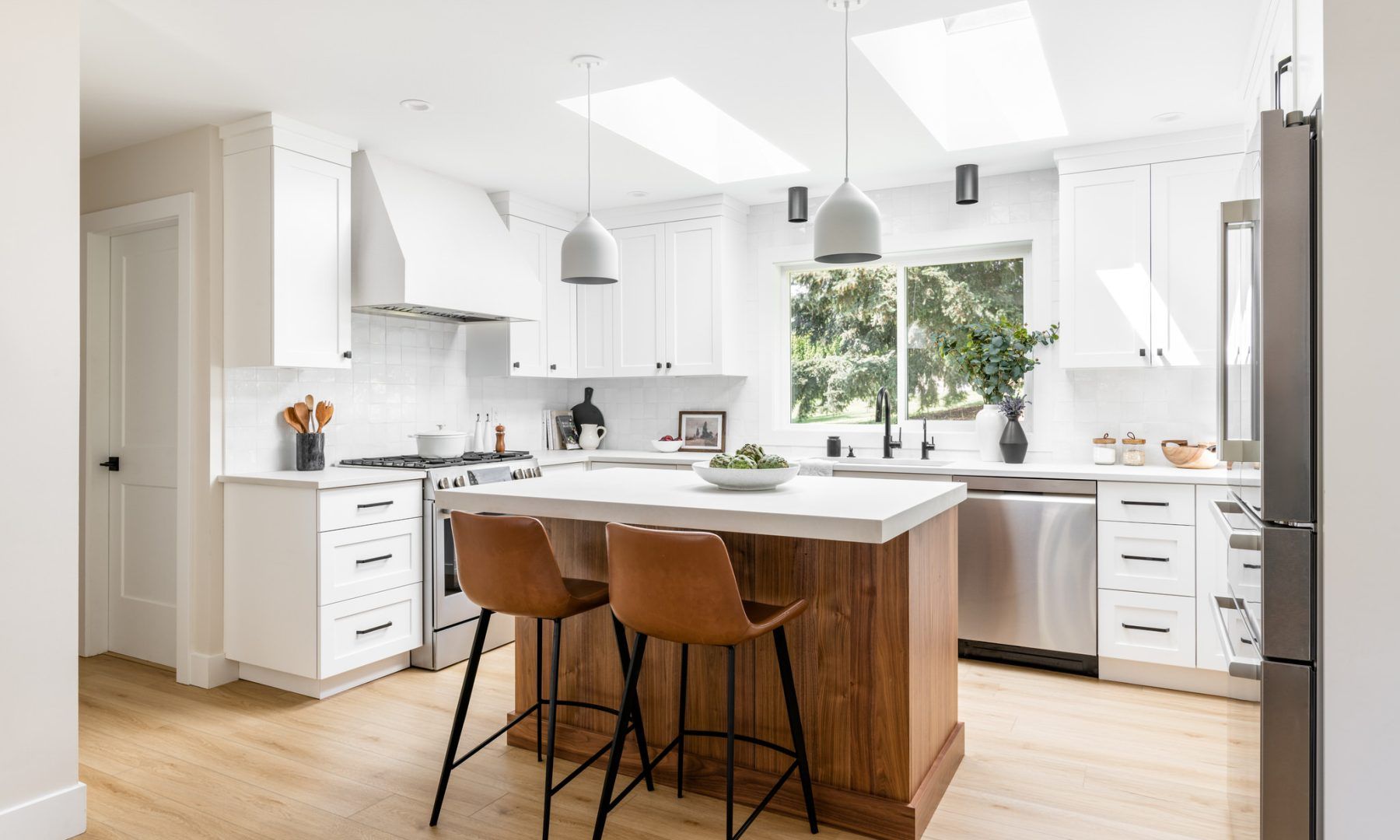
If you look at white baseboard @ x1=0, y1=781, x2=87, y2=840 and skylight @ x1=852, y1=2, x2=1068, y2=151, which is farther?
skylight @ x1=852, y1=2, x2=1068, y2=151

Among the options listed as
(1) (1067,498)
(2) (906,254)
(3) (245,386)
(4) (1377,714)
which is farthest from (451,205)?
(4) (1377,714)

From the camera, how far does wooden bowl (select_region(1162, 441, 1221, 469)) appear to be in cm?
376

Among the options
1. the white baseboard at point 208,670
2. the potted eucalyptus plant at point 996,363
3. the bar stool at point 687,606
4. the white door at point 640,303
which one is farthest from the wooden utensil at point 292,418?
the potted eucalyptus plant at point 996,363

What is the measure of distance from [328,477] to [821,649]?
2.27 meters

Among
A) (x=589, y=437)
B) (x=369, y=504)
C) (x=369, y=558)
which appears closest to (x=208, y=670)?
(x=369, y=558)

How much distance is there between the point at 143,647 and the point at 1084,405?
15.9 feet

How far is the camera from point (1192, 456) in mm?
3764

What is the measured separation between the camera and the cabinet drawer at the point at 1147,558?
3.49 metres

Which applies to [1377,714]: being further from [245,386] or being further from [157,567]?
[157,567]

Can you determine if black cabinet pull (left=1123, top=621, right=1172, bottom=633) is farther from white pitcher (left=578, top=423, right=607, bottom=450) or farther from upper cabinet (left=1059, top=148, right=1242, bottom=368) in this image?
white pitcher (left=578, top=423, right=607, bottom=450)

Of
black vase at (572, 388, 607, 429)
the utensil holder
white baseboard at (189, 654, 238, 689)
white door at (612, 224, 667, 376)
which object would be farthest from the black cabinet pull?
white baseboard at (189, 654, 238, 689)

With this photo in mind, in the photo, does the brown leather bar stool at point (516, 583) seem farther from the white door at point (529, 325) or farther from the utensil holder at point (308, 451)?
the white door at point (529, 325)

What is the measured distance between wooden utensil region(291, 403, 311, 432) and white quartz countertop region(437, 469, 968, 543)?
4.75 ft

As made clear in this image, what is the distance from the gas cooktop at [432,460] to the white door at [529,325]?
618 millimetres
